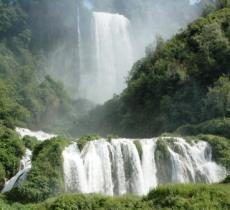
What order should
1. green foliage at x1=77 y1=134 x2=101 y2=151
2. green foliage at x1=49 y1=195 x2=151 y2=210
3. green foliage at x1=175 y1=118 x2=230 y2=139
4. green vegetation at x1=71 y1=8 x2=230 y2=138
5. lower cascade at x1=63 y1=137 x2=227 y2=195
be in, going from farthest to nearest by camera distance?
green vegetation at x1=71 y1=8 x2=230 y2=138 < green foliage at x1=175 y1=118 x2=230 y2=139 < green foliage at x1=77 y1=134 x2=101 y2=151 < lower cascade at x1=63 y1=137 x2=227 y2=195 < green foliage at x1=49 y1=195 x2=151 y2=210

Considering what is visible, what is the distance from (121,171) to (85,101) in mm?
35258

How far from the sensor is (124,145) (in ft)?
75.2

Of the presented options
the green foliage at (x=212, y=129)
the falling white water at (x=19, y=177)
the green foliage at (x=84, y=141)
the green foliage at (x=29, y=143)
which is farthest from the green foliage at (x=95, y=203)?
the green foliage at (x=212, y=129)

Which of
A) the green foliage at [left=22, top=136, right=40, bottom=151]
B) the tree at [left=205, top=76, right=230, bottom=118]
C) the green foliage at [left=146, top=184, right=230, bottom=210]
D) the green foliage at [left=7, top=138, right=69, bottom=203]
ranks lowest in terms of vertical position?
the green foliage at [left=146, top=184, right=230, bottom=210]

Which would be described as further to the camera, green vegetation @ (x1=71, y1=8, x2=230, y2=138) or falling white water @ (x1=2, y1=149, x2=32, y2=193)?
green vegetation @ (x1=71, y1=8, x2=230, y2=138)

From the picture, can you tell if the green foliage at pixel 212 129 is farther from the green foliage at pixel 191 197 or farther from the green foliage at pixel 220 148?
the green foliage at pixel 191 197

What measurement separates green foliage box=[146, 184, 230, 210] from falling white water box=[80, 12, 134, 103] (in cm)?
4876

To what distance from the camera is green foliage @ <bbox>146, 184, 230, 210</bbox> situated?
41.0 feet

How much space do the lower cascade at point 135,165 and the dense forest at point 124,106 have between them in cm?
66

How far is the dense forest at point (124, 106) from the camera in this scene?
1410cm

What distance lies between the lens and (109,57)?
64.8 m

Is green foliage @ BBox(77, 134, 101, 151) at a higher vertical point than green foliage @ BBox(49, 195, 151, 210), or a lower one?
higher

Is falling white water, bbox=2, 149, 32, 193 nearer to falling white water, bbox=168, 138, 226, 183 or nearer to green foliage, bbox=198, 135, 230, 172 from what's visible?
falling white water, bbox=168, 138, 226, 183

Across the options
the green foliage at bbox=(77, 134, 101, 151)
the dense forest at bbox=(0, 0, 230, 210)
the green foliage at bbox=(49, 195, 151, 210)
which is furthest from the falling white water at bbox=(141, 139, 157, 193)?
the green foliage at bbox=(49, 195, 151, 210)
